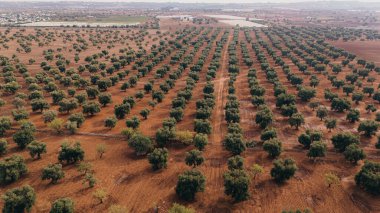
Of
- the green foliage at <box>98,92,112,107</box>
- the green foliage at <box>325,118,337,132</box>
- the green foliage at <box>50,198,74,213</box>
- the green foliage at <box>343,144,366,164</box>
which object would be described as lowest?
the green foliage at <box>50,198,74,213</box>

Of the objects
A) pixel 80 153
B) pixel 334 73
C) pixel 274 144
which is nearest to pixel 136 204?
pixel 80 153

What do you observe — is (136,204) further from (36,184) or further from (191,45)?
(191,45)

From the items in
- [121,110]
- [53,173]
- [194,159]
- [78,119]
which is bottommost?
[53,173]

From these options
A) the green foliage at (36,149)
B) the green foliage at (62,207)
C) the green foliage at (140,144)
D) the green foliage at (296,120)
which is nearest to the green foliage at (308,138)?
the green foliage at (296,120)

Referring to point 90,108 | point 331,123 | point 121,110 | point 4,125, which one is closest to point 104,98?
point 90,108

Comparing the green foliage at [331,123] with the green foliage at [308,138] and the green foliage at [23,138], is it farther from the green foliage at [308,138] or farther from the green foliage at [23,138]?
the green foliage at [23,138]

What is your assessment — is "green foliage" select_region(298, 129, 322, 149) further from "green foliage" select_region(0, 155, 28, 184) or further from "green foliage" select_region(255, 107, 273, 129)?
"green foliage" select_region(0, 155, 28, 184)

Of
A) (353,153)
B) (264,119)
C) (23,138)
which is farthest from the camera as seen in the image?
(264,119)

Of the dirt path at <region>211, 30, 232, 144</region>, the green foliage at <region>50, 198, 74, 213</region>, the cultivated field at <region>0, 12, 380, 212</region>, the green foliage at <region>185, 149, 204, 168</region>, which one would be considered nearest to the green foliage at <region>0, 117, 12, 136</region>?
the cultivated field at <region>0, 12, 380, 212</region>

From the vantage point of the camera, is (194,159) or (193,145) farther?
(193,145)

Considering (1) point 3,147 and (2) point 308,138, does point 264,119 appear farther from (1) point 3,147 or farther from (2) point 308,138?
(1) point 3,147

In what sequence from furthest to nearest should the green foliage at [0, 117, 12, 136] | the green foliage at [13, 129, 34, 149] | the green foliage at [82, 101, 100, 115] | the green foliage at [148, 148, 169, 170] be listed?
the green foliage at [82, 101, 100, 115]
the green foliage at [0, 117, 12, 136]
the green foliage at [13, 129, 34, 149]
the green foliage at [148, 148, 169, 170]
